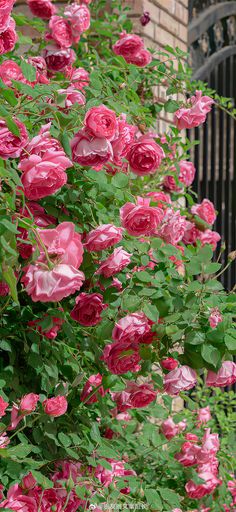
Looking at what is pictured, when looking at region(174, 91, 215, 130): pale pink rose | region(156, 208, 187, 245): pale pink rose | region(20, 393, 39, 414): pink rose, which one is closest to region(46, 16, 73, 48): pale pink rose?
region(174, 91, 215, 130): pale pink rose

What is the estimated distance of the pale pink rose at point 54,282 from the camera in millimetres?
1674

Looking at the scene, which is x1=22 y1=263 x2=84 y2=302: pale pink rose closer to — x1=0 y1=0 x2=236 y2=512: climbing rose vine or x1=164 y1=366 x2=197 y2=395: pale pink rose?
x1=0 y1=0 x2=236 y2=512: climbing rose vine

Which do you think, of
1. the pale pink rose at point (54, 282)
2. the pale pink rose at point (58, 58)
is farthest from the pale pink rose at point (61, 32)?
the pale pink rose at point (54, 282)

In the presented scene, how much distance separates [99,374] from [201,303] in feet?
1.52

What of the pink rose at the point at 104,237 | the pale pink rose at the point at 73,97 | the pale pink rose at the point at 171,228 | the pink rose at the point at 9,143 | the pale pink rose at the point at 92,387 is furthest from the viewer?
the pale pink rose at the point at 171,228

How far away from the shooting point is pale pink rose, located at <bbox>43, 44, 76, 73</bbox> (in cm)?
308

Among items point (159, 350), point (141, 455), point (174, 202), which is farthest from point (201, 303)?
point (174, 202)

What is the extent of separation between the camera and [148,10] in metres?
4.12

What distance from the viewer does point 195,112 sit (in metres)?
2.85

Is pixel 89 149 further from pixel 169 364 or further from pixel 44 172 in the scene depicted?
pixel 169 364

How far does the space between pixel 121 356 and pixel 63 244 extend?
1.65 feet

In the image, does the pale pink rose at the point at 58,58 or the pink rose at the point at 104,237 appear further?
the pale pink rose at the point at 58,58

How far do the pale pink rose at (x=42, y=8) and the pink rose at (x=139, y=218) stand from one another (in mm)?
1418

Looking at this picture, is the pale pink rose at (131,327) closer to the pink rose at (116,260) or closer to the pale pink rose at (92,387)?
the pink rose at (116,260)
